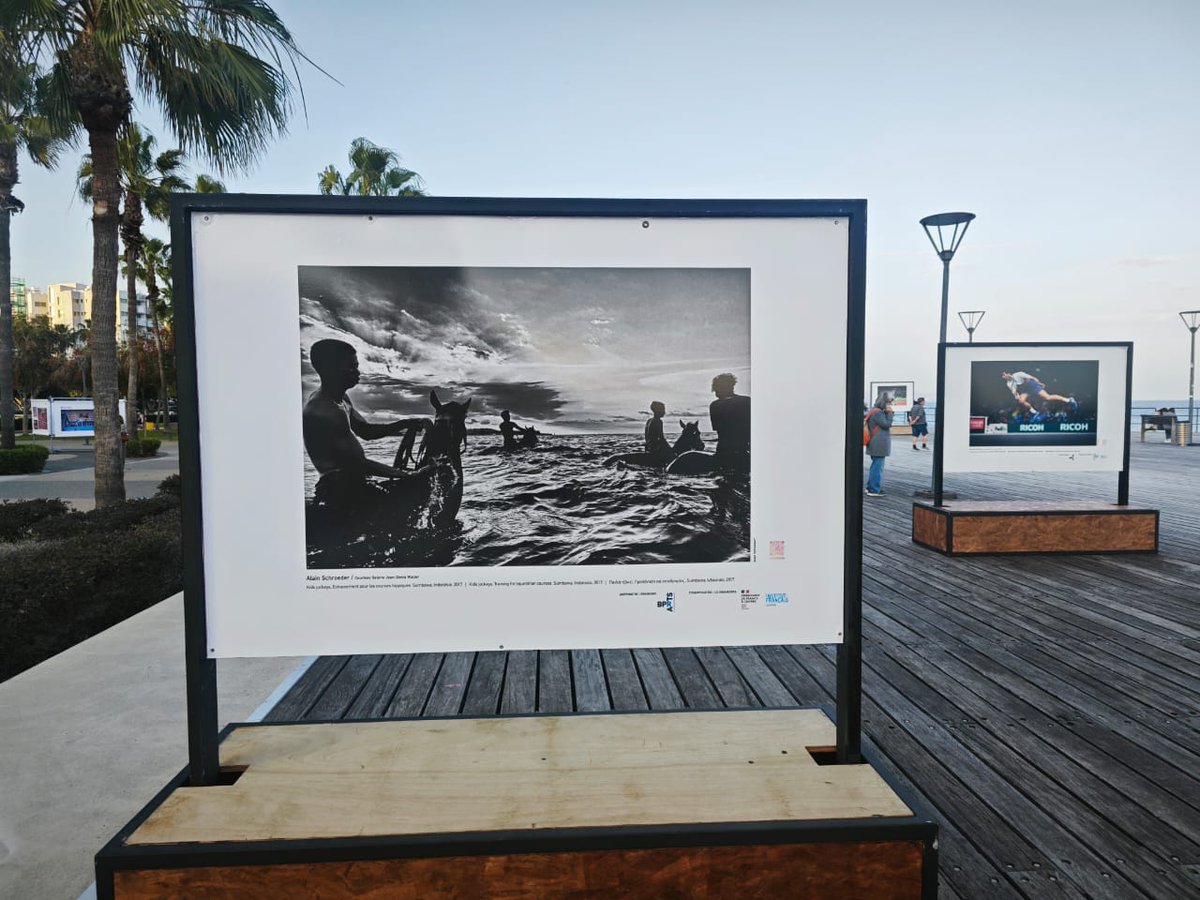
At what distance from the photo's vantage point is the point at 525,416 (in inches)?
62.3

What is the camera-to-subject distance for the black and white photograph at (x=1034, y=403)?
22.8ft

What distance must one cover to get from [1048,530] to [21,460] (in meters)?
21.9

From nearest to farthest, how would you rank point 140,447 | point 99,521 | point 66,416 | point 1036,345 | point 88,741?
1. point 88,741
2. point 1036,345
3. point 99,521
4. point 140,447
5. point 66,416

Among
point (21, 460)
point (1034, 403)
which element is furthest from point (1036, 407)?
point (21, 460)

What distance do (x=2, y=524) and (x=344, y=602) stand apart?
856 centimetres

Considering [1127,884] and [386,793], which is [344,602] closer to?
[386,793]

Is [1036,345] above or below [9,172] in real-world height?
below

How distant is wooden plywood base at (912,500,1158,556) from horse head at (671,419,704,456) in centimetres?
576

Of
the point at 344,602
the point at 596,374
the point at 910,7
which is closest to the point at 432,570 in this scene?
the point at 344,602

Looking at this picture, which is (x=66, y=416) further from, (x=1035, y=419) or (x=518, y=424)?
(x=518, y=424)

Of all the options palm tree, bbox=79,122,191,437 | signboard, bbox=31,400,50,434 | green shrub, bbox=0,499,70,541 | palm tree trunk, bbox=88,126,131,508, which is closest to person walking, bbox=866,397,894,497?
palm tree trunk, bbox=88,126,131,508

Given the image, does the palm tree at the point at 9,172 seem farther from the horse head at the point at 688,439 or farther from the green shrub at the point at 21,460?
the horse head at the point at 688,439

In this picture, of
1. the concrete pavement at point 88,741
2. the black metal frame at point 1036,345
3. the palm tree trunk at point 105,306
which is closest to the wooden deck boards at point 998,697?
the concrete pavement at point 88,741

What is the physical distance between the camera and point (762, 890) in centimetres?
130
